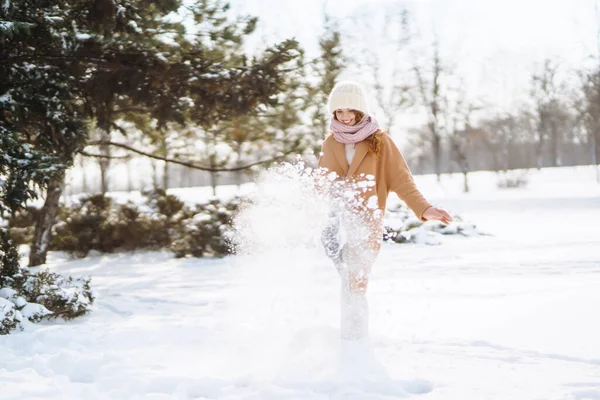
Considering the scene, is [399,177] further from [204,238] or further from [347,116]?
[204,238]

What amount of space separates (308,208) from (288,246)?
47 cm

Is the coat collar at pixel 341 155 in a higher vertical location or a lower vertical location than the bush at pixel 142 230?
higher

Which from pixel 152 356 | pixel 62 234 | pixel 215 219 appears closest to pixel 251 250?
pixel 152 356

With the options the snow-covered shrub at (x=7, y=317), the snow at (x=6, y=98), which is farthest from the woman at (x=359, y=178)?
the snow at (x=6, y=98)

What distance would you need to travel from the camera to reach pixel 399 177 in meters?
3.54

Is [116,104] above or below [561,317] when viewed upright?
above

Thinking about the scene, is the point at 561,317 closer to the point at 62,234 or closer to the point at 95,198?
the point at 62,234

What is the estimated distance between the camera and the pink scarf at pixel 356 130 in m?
3.42

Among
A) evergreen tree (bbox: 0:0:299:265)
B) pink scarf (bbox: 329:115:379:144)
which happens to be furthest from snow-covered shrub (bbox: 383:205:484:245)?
pink scarf (bbox: 329:115:379:144)

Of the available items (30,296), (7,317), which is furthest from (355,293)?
(30,296)

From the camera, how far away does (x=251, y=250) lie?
4.12m

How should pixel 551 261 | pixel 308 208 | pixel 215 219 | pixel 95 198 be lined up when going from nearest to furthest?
pixel 308 208 → pixel 551 261 → pixel 215 219 → pixel 95 198

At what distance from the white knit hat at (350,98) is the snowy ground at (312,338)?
3.63 feet

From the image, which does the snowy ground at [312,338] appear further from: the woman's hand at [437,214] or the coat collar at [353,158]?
the woman's hand at [437,214]
